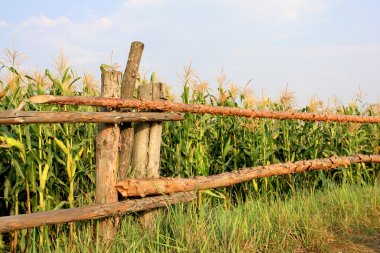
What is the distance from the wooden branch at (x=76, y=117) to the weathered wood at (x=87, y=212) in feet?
2.99

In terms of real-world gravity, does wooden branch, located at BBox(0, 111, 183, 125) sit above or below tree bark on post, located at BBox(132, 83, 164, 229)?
above

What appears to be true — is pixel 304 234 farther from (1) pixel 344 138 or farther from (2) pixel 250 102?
(1) pixel 344 138

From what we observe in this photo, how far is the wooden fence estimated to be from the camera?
4.56m

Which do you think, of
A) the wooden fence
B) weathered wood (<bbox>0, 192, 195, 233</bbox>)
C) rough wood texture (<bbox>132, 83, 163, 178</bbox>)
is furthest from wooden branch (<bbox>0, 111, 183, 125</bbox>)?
weathered wood (<bbox>0, 192, 195, 233</bbox>)

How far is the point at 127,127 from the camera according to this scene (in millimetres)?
5375

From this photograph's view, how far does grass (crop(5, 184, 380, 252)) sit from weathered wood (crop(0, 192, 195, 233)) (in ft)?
0.50

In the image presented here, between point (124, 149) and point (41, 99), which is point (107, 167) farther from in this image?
point (41, 99)

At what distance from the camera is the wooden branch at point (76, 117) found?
14.3ft

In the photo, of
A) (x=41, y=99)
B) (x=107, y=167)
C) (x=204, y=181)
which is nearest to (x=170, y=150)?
(x=204, y=181)

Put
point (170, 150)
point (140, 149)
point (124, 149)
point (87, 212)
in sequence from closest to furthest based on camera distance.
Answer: point (87, 212) < point (124, 149) < point (140, 149) < point (170, 150)

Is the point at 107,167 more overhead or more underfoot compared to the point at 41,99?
more underfoot

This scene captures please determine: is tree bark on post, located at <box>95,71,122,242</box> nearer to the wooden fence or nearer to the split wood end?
the wooden fence

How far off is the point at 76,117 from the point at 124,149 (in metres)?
0.84

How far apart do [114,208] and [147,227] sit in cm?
57
